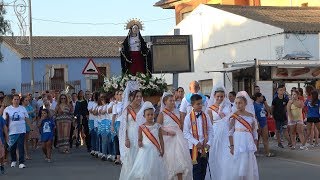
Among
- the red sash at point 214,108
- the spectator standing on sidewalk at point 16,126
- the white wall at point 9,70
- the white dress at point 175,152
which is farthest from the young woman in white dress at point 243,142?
the white wall at point 9,70

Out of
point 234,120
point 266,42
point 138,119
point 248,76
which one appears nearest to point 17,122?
point 138,119

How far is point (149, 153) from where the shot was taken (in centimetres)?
1073

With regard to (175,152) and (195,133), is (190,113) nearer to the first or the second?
(195,133)

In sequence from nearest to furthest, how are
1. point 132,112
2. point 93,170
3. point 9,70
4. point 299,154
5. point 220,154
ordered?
1. point 220,154
2. point 132,112
3. point 93,170
4. point 299,154
5. point 9,70

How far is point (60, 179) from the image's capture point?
45.1ft

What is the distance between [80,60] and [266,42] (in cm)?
2774

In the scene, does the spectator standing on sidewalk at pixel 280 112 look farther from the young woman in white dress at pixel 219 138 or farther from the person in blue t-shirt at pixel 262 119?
the young woman in white dress at pixel 219 138

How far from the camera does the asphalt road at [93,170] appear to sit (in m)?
13.9

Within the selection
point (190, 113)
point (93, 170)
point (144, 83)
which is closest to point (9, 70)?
point (144, 83)

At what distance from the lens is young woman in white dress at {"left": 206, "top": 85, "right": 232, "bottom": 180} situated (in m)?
11.2

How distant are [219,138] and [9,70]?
4678 centimetres

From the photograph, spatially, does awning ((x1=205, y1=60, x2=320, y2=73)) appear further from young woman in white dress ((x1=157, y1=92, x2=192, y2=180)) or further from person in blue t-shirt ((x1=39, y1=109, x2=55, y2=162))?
young woman in white dress ((x1=157, y1=92, x2=192, y2=180))

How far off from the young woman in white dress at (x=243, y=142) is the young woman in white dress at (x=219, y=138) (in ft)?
0.80

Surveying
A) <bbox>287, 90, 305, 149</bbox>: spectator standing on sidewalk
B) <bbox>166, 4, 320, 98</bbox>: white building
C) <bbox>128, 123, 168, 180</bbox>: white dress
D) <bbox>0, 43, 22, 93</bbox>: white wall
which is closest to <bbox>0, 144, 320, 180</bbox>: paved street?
<bbox>287, 90, 305, 149</bbox>: spectator standing on sidewalk
